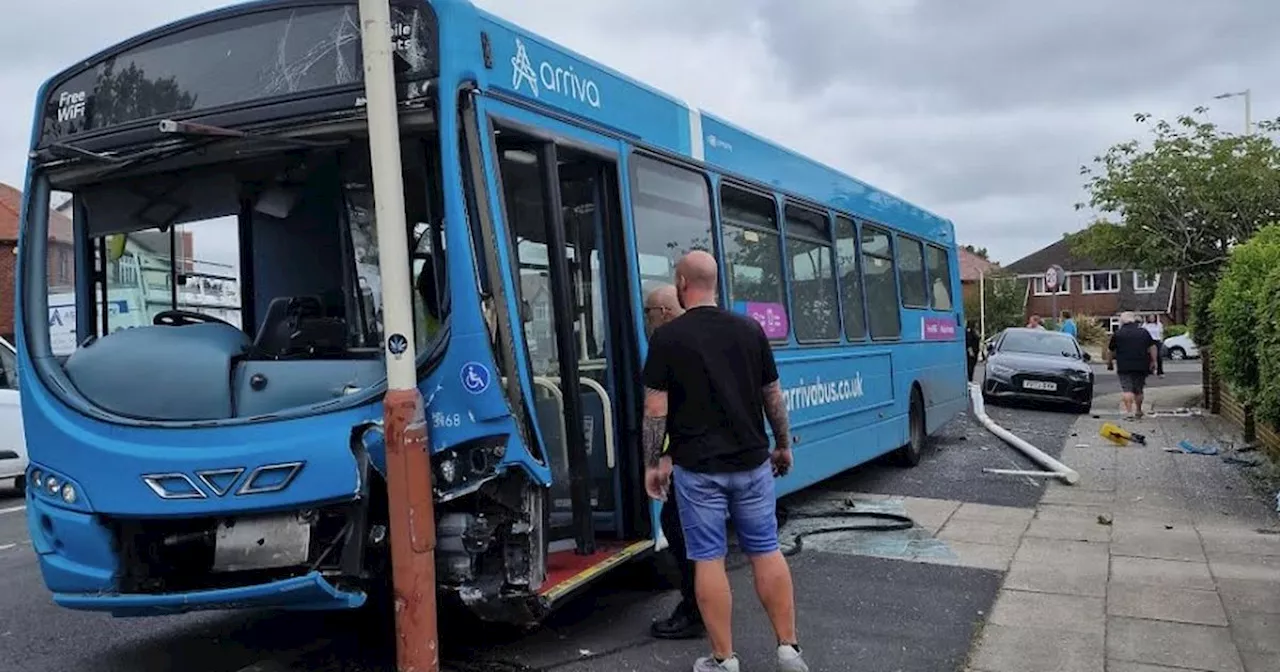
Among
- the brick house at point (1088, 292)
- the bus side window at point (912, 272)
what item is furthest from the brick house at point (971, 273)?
the bus side window at point (912, 272)

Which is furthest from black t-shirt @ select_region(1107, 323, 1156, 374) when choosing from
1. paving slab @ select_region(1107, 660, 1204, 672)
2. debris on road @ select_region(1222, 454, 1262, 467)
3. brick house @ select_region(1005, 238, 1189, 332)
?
brick house @ select_region(1005, 238, 1189, 332)

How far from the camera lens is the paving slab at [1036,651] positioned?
5.11m

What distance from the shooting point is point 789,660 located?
4.72 meters

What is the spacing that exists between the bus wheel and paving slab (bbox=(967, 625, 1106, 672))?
5848mm

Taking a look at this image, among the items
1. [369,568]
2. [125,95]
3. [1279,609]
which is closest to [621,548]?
[369,568]

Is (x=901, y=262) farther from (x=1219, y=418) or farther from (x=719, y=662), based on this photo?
(x=1219, y=418)

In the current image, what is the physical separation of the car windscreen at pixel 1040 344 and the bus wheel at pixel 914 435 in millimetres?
8411

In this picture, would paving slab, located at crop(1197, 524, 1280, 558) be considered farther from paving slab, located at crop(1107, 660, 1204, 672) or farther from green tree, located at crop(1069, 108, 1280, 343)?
green tree, located at crop(1069, 108, 1280, 343)

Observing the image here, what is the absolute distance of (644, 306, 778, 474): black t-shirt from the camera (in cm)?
466

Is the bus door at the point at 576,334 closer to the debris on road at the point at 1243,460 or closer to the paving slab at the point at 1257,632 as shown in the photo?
the paving slab at the point at 1257,632

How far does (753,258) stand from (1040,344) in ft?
45.8

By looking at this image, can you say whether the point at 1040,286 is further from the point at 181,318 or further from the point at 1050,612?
the point at 181,318

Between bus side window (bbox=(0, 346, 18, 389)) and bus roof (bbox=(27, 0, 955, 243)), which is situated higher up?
bus roof (bbox=(27, 0, 955, 243))

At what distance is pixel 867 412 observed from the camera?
990cm
